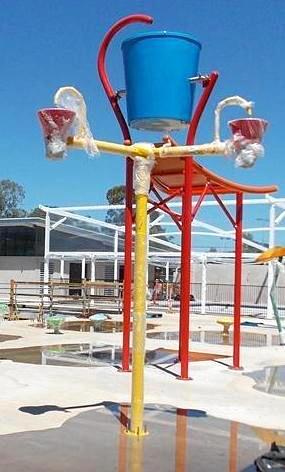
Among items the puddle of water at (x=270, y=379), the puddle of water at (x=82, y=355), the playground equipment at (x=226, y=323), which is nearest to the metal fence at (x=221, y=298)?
the playground equipment at (x=226, y=323)

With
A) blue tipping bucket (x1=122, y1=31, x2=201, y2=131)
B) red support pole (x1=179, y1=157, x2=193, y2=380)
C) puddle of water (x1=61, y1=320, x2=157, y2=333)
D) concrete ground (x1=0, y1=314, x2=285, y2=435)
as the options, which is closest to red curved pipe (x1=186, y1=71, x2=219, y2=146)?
red support pole (x1=179, y1=157, x2=193, y2=380)

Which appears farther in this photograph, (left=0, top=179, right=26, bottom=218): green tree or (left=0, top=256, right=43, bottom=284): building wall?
(left=0, top=179, right=26, bottom=218): green tree

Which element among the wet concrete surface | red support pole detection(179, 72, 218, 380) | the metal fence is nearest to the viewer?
the wet concrete surface

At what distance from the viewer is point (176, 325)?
23.9 m

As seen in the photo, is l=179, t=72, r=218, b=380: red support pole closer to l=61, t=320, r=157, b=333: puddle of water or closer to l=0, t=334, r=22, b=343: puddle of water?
l=0, t=334, r=22, b=343: puddle of water

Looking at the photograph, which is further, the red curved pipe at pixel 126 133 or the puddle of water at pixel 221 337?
the puddle of water at pixel 221 337

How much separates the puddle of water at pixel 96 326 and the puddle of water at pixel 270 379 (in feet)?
27.1

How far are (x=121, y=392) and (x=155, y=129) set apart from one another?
3.94m

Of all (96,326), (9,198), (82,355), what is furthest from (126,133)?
(9,198)

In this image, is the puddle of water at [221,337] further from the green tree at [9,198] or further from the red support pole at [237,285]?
the green tree at [9,198]

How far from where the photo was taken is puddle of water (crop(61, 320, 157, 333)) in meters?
20.8

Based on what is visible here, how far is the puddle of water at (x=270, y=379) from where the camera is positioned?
1056 centimetres

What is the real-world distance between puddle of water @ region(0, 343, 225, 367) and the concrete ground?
2.00 feet

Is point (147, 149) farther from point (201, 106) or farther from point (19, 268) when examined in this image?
point (19, 268)
